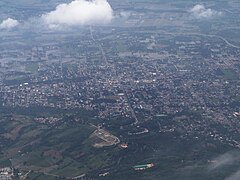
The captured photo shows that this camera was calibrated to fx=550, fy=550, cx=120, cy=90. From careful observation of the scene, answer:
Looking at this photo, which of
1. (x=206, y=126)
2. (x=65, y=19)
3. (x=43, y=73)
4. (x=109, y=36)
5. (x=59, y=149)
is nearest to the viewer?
(x=59, y=149)

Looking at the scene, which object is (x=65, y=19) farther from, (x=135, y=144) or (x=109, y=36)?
(x=135, y=144)

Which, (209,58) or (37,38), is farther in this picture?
(37,38)

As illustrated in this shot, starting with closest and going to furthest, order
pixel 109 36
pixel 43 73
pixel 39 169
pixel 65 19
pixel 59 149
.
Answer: pixel 39 169 → pixel 59 149 → pixel 43 73 → pixel 109 36 → pixel 65 19

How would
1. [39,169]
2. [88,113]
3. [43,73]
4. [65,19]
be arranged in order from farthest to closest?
[65,19], [43,73], [88,113], [39,169]

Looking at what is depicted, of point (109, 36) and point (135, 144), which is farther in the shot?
point (109, 36)

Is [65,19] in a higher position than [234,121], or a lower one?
higher

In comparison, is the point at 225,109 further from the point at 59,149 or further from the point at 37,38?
the point at 37,38

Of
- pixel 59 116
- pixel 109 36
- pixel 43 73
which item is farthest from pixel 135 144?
pixel 109 36

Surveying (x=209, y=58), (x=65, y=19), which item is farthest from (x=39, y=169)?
(x=65, y=19)

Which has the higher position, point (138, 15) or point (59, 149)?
point (138, 15)
